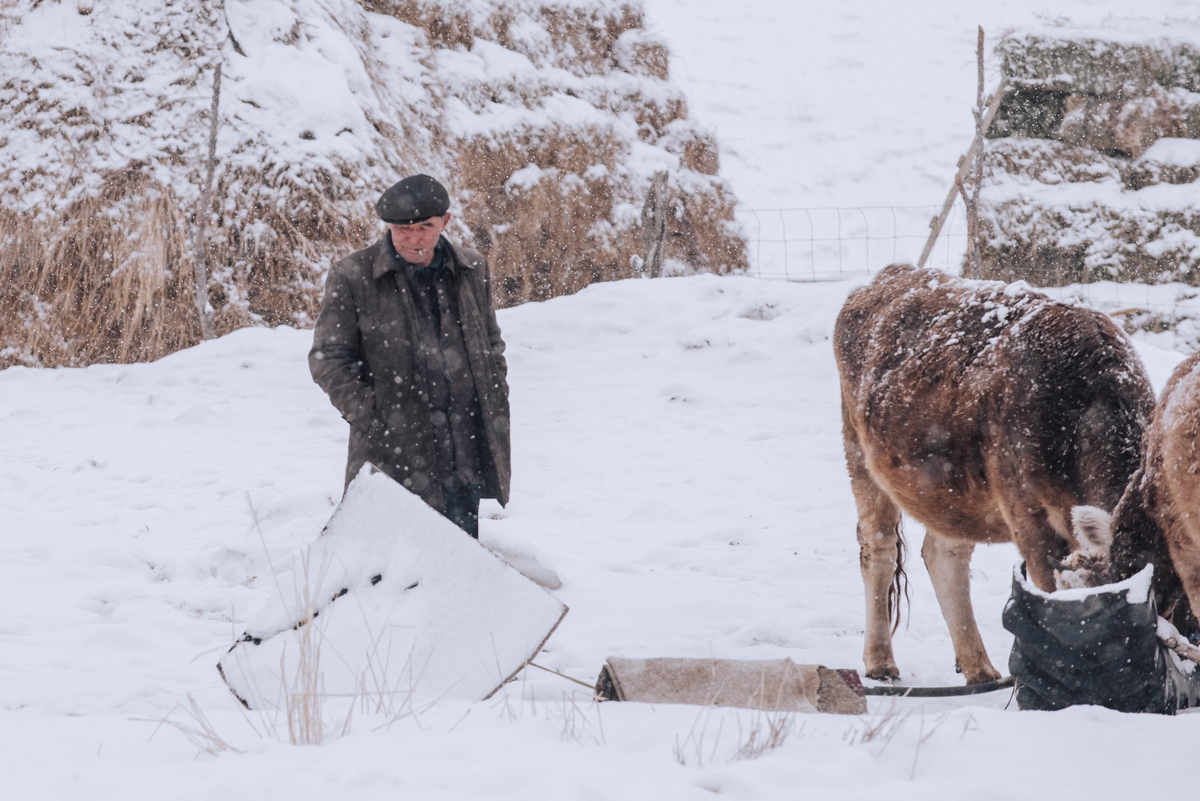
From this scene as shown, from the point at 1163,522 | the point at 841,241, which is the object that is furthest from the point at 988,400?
the point at 841,241

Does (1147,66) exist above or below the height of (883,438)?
above

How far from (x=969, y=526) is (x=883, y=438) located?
1.56 ft

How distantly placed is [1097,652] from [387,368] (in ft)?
8.03

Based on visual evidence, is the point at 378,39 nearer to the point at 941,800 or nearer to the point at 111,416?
the point at 111,416

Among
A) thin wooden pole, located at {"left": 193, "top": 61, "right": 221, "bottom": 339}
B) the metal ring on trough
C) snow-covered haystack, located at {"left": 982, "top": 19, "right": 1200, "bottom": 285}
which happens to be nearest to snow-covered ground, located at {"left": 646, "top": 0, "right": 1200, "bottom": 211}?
snow-covered haystack, located at {"left": 982, "top": 19, "right": 1200, "bottom": 285}

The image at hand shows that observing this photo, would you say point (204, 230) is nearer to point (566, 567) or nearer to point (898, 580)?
point (566, 567)

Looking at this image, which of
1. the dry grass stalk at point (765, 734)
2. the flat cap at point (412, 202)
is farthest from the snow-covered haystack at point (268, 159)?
the dry grass stalk at point (765, 734)

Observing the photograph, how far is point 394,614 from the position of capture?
2.70 metres

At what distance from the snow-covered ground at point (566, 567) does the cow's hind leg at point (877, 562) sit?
0.44 ft

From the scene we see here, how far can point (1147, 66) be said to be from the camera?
41.4ft

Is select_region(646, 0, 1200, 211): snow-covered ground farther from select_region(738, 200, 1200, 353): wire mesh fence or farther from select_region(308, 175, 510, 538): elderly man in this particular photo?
select_region(308, 175, 510, 538): elderly man

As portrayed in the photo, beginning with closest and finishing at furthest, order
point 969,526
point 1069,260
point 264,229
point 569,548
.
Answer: point 969,526
point 569,548
point 264,229
point 1069,260

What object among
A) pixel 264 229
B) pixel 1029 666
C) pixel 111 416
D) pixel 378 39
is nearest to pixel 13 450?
pixel 111 416

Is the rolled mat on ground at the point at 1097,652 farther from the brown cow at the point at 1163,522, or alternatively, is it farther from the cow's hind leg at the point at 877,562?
the cow's hind leg at the point at 877,562
